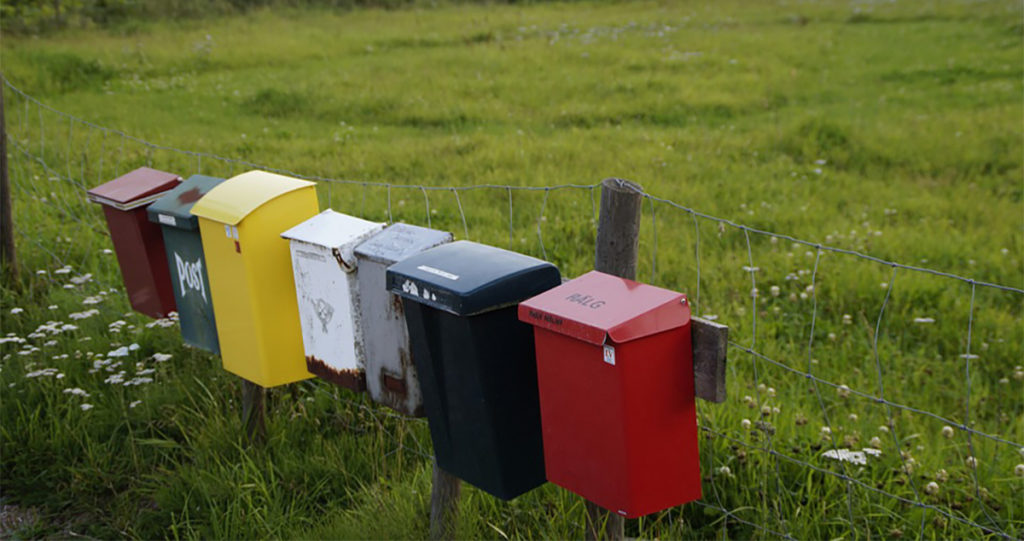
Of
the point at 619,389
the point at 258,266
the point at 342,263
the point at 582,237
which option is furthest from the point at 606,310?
Answer: the point at 582,237

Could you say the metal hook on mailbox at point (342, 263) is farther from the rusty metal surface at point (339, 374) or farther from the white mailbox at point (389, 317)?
the rusty metal surface at point (339, 374)

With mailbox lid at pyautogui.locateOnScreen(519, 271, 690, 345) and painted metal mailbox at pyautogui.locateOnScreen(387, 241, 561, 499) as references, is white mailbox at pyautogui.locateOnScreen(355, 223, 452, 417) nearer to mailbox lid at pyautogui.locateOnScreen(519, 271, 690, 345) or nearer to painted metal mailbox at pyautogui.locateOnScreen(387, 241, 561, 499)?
painted metal mailbox at pyautogui.locateOnScreen(387, 241, 561, 499)

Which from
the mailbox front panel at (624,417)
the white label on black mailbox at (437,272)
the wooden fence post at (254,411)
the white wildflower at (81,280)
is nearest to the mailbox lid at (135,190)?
the wooden fence post at (254,411)

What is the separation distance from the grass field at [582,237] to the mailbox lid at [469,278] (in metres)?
0.68

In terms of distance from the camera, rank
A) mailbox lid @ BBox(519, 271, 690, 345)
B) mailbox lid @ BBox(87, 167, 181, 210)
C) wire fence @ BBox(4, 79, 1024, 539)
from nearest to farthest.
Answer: mailbox lid @ BBox(519, 271, 690, 345) < wire fence @ BBox(4, 79, 1024, 539) < mailbox lid @ BBox(87, 167, 181, 210)

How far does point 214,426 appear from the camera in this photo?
407 cm

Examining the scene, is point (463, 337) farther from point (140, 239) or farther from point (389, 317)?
point (140, 239)

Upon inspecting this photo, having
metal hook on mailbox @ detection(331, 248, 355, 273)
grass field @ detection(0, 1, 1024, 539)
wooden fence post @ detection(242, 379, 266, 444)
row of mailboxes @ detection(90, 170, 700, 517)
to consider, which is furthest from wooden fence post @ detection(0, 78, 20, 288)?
metal hook on mailbox @ detection(331, 248, 355, 273)

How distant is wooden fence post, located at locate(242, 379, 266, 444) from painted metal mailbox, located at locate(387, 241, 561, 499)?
128 centimetres

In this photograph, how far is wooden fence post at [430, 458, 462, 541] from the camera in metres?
3.12

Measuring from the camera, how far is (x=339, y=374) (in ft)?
11.0

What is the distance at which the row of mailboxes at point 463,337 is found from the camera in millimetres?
2426

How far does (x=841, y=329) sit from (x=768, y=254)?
1.13 meters

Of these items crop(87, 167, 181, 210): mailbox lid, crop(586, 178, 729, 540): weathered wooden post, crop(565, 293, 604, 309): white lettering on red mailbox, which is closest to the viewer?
crop(565, 293, 604, 309): white lettering on red mailbox
